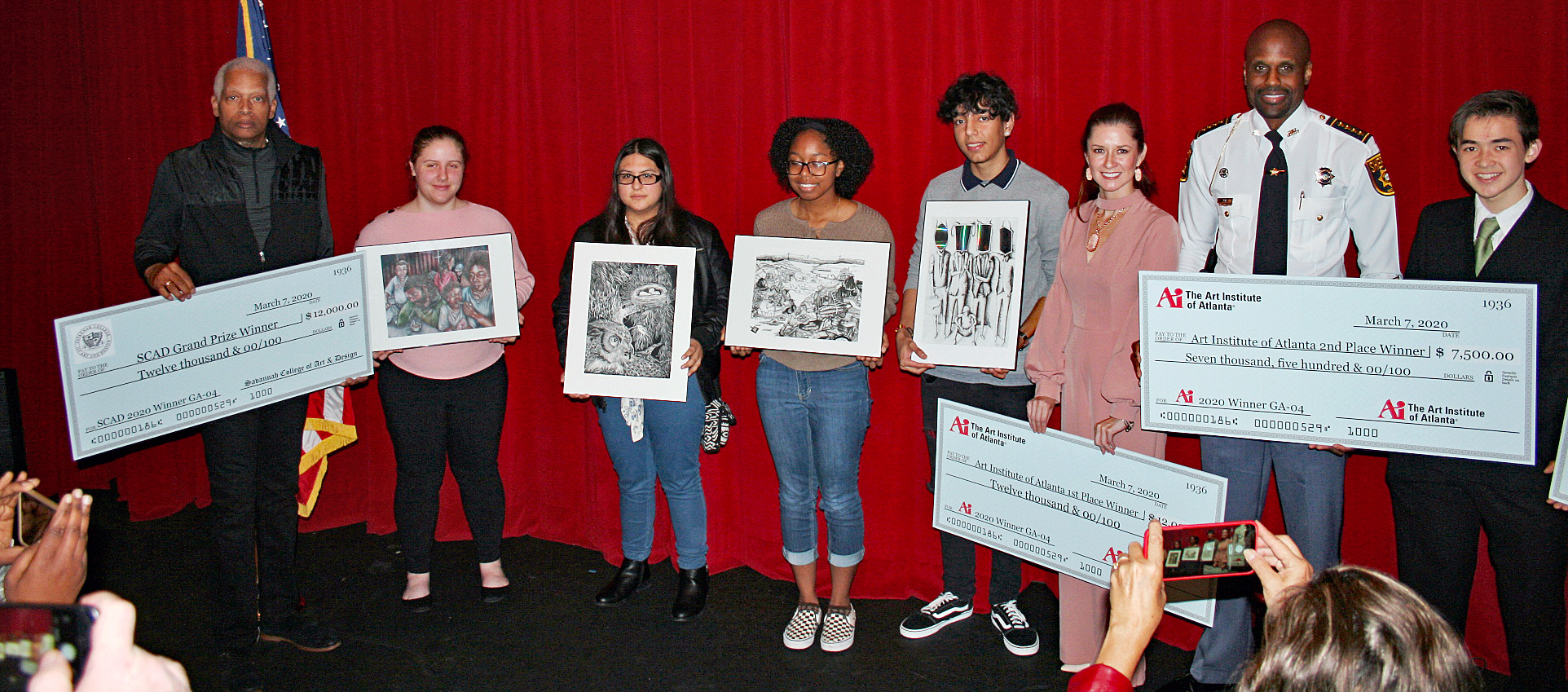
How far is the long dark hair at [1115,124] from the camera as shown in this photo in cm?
275

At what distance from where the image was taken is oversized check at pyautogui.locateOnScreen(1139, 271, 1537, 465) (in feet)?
7.88

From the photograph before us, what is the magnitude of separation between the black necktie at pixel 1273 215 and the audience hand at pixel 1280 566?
138cm

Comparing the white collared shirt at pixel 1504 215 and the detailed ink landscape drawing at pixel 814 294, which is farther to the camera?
the detailed ink landscape drawing at pixel 814 294

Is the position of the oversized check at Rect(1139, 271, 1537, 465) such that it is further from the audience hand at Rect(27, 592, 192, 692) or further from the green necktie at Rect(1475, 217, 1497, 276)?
the audience hand at Rect(27, 592, 192, 692)

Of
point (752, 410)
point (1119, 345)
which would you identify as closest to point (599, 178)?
point (752, 410)

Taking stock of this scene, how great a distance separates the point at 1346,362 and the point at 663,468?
2298 millimetres

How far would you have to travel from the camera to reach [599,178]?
425 cm

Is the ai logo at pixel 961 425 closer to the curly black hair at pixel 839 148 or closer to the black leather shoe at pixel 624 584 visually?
the curly black hair at pixel 839 148

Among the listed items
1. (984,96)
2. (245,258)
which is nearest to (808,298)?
(984,96)

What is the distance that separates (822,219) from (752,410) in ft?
3.46

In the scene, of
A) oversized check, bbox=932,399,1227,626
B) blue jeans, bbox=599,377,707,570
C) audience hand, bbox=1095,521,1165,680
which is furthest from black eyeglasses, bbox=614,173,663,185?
audience hand, bbox=1095,521,1165,680

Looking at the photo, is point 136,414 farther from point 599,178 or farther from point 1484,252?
point 1484,252

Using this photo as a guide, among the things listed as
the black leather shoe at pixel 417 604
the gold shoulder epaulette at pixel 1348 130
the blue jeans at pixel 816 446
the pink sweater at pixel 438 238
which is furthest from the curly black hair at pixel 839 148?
the black leather shoe at pixel 417 604

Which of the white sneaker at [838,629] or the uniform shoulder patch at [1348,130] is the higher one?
the uniform shoulder patch at [1348,130]
